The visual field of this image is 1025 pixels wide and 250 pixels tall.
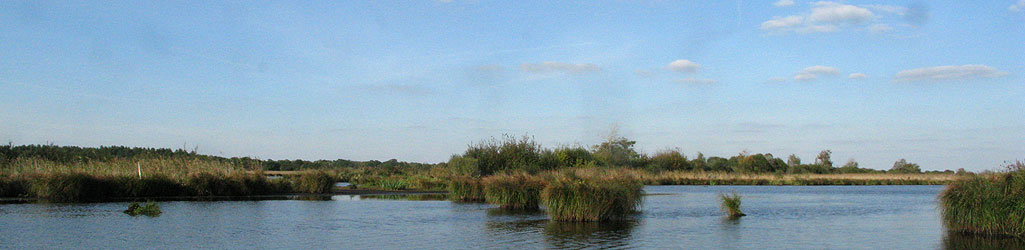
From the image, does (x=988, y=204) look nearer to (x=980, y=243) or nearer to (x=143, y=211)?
(x=980, y=243)

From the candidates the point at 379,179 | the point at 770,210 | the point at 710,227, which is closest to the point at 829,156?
the point at 379,179

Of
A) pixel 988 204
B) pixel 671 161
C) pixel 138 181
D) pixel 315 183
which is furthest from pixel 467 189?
pixel 671 161

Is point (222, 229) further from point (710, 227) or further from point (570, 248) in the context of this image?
point (710, 227)

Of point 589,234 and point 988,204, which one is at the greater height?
point 988,204

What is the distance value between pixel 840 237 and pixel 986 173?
3592 mm

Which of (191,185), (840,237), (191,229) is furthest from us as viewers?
(191,185)

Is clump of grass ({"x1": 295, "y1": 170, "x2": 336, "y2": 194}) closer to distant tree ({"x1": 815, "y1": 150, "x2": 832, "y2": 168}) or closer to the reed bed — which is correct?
the reed bed

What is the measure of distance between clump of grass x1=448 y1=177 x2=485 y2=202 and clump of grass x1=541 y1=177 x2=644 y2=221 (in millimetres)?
14090

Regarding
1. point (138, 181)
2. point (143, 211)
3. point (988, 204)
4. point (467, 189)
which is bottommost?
point (143, 211)

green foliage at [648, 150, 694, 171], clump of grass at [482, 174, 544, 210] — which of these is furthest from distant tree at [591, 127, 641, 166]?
clump of grass at [482, 174, 544, 210]

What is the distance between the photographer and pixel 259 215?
25.8 metres

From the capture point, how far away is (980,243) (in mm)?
16938

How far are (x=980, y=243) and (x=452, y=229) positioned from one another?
1249 centimetres

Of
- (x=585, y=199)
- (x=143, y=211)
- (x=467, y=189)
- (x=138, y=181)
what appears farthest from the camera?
(x=138, y=181)
